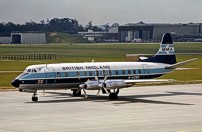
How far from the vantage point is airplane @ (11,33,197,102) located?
4659 cm

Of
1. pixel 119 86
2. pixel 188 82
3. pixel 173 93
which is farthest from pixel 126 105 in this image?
pixel 188 82

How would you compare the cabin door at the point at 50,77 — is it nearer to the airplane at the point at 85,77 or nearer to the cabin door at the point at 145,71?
the airplane at the point at 85,77

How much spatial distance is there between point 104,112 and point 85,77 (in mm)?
9998

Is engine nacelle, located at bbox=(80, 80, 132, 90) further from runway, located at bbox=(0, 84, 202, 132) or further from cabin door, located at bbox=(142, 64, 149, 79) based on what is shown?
cabin door, located at bbox=(142, 64, 149, 79)

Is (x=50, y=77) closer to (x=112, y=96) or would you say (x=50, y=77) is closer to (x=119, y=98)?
(x=112, y=96)

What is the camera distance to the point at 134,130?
99.8 feet

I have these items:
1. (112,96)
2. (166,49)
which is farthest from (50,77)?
(166,49)

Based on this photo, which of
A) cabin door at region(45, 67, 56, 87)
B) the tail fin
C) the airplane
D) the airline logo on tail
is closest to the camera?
the airplane

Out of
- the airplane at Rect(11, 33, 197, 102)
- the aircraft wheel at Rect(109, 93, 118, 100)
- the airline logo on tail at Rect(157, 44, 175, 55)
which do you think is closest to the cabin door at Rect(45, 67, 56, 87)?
the airplane at Rect(11, 33, 197, 102)

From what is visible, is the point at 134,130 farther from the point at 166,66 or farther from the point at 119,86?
the point at 166,66

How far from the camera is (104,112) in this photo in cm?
3931

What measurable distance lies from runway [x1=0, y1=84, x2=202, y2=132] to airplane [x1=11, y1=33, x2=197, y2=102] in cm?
119

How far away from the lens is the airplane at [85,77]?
46594mm

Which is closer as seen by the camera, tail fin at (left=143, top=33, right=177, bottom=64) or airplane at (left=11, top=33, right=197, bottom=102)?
airplane at (left=11, top=33, right=197, bottom=102)
